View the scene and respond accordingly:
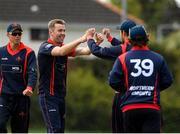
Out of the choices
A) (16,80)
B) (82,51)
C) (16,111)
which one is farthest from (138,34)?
(16,111)

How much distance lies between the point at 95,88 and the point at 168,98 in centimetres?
313

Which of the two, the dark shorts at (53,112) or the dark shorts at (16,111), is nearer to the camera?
the dark shorts at (53,112)

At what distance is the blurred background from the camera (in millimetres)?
33062

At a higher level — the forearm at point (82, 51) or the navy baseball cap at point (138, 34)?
the navy baseball cap at point (138, 34)

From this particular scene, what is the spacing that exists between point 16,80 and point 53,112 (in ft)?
3.05

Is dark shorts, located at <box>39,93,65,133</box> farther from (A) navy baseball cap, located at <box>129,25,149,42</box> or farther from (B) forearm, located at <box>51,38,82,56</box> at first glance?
(A) navy baseball cap, located at <box>129,25,149,42</box>

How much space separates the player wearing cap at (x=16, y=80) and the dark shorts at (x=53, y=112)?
1.53ft

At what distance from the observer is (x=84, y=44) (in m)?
29.6

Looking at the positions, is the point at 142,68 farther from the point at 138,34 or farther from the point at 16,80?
the point at 16,80

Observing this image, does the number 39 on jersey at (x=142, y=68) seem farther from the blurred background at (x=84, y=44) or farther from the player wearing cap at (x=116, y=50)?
the blurred background at (x=84, y=44)

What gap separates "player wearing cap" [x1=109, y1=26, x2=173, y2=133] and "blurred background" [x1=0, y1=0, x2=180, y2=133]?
827 cm

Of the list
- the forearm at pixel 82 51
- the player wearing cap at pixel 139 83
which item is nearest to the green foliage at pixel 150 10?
the forearm at pixel 82 51

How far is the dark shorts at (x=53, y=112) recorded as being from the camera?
13469 mm

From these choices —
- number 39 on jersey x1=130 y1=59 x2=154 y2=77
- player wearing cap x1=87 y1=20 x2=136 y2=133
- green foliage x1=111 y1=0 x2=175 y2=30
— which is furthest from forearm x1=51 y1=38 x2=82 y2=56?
green foliage x1=111 y1=0 x2=175 y2=30
